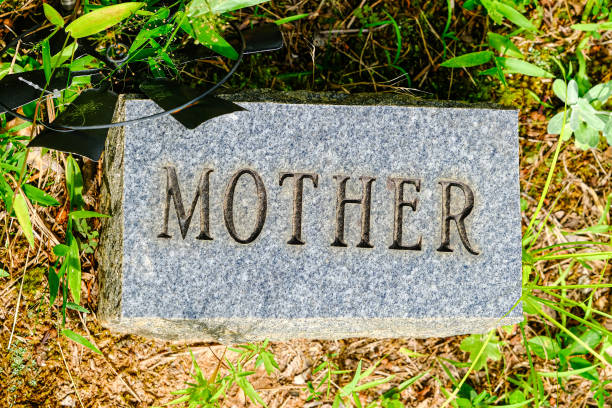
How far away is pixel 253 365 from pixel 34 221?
111cm

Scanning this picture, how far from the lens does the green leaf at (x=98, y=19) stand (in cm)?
163

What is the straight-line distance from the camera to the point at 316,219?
1.85 metres

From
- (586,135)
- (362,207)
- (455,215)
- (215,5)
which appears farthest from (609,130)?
(215,5)

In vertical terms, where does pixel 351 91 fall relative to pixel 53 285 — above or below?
above

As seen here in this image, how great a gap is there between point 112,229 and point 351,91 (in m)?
1.17

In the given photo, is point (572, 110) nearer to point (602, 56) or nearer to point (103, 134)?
point (602, 56)

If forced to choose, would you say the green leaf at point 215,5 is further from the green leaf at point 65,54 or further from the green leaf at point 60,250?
the green leaf at point 60,250

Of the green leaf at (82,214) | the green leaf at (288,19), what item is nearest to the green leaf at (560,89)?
the green leaf at (288,19)

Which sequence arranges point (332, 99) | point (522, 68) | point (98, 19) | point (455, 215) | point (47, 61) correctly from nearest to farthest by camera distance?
1. point (98, 19)
2. point (47, 61)
3. point (455, 215)
4. point (332, 99)
5. point (522, 68)

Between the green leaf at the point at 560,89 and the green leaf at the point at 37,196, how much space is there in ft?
7.32

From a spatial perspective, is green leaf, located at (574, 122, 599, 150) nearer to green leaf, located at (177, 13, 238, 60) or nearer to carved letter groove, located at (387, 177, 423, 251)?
carved letter groove, located at (387, 177, 423, 251)

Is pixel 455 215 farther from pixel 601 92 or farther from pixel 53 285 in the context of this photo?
pixel 53 285

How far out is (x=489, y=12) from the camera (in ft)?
6.96

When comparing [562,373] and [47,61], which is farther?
[562,373]
